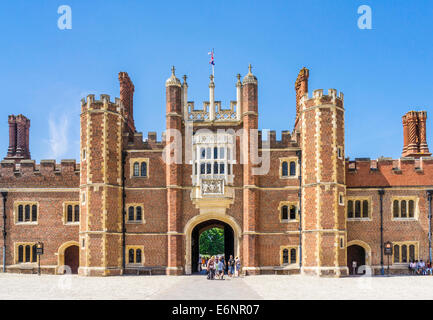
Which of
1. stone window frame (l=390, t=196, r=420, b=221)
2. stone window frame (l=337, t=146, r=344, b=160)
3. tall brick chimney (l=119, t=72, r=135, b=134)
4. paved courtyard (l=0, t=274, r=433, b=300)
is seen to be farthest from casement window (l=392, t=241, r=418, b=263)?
tall brick chimney (l=119, t=72, r=135, b=134)

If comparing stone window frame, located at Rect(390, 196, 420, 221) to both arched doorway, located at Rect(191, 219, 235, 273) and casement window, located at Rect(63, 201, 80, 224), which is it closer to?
arched doorway, located at Rect(191, 219, 235, 273)

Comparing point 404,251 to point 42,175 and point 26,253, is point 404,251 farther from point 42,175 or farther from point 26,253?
point 26,253

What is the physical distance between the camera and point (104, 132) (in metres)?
31.2

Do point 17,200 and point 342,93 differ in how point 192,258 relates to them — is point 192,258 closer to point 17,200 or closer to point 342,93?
point 17,200

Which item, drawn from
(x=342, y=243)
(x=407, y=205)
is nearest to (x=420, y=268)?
(x=407, y=205)

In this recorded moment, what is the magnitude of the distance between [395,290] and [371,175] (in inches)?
512

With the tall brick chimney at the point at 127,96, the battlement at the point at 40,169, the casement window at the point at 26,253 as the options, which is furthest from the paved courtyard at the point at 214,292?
the tall brick chimney at the point at 127,96

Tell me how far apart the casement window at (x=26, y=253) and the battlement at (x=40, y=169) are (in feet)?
14.9

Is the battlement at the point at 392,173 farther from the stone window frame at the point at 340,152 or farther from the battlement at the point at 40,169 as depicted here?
the battlement at the point at 40,169

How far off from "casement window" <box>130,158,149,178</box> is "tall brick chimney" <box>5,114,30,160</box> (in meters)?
11.1

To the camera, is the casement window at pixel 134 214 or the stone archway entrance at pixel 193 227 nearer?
the stone archway entrance at pixel 193 227

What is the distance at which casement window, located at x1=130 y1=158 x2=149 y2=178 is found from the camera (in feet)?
106

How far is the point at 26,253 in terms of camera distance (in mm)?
32906

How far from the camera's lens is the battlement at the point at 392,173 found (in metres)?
32.4
